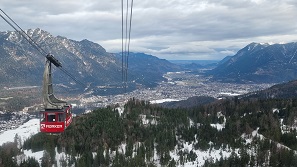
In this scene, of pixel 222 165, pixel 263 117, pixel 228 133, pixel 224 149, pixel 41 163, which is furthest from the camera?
pixel 263 117

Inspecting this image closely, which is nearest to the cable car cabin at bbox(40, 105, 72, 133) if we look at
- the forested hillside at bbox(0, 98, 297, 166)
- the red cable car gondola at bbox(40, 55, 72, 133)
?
the red cable car gondola at bbox(40, 55, 72, 133)

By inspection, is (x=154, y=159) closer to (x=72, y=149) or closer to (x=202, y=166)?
(x=202, y=166)

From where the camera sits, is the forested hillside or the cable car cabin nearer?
the cable car cabin

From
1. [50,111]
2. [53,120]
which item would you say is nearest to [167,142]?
[53,120]

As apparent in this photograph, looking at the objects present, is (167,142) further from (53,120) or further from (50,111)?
(50,111)

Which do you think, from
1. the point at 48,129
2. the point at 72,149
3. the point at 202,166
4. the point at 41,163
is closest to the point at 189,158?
the point at 202,166

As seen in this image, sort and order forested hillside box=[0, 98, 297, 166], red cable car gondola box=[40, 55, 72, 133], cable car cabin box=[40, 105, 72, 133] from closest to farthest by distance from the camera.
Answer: red cable car gondola box=[40, 55, 72, 133] < cable car cabin box=[40, 105, 72, 133] < forested hillside box=[0, 98, 297, 166]

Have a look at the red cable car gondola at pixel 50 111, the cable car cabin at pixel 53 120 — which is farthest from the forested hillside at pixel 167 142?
the red cable car gondola at pixel 50 111

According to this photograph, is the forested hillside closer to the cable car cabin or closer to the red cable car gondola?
the cable car cabin
